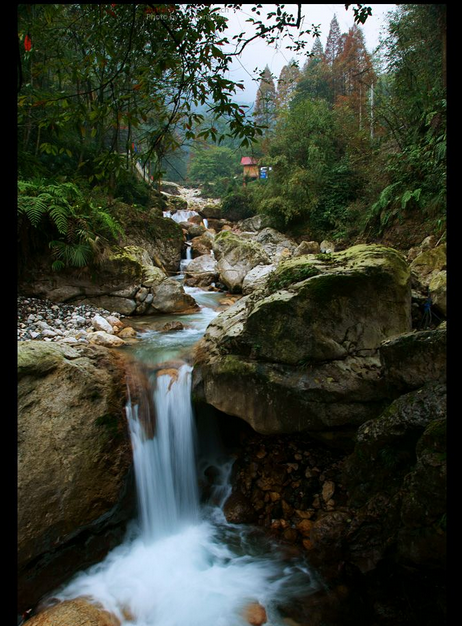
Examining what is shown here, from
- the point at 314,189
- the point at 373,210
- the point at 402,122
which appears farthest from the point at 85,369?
the point at 314,189

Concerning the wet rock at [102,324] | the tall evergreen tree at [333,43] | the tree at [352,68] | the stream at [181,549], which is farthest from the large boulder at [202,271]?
the tall evergreen tree at [333,43]

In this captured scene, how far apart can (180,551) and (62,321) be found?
16.0 ft

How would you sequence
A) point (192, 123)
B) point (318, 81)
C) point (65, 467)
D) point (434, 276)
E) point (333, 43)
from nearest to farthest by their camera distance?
1. point (192, 123)
2. point (65, 467)
3. point (434, 276)
4. point (318, 81)
5. point (333, 43)

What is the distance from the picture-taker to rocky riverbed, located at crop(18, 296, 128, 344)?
644 cm

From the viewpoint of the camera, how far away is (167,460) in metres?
4.99

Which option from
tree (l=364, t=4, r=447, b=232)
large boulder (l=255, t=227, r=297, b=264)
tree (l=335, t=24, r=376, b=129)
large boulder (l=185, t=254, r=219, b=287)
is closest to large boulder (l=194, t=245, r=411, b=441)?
tree (l=364, t=4, r=447, b=232)

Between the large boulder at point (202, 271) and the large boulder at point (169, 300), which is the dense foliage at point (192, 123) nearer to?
the large boulder at point (169, 300)

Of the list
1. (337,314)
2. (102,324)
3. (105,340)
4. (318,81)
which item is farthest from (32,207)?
(318,81)

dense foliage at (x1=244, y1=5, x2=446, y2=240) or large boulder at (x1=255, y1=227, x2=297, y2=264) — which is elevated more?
dense foliage at (x1=244, y1=5, x2=446, y2=240)

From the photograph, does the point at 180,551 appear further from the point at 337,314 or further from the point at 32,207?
the point at 32,207

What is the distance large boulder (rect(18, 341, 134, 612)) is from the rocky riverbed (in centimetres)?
190

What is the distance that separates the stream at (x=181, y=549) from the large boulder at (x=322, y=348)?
3.85 ft

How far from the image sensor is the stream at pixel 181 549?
3596 millimetres

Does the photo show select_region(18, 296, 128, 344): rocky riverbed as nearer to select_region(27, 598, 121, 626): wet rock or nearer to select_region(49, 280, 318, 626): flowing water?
select_region(49, 280, 318, 626): flowing water
